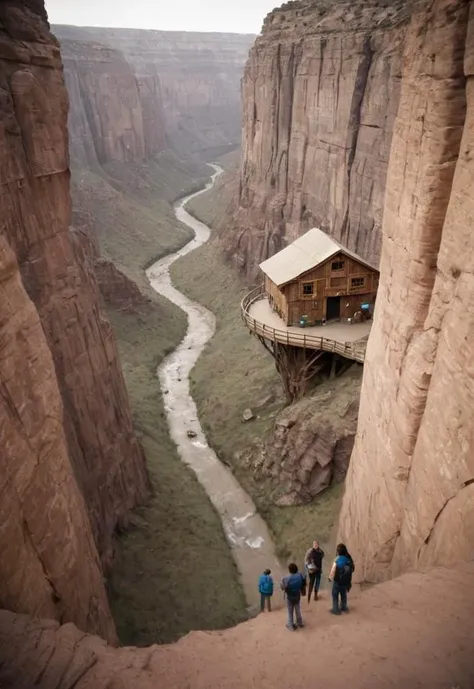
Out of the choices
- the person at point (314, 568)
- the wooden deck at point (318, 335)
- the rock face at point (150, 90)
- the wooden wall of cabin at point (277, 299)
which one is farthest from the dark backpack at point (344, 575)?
the rock face at point (150, 90)

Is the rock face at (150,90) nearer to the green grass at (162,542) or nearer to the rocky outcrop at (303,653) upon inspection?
the green grass at (162,542)

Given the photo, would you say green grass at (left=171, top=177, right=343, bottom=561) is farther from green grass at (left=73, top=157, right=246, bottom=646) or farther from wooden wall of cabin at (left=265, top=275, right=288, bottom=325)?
wooden wall of cabin at (left=265, top=275, right=288, bottom=325)

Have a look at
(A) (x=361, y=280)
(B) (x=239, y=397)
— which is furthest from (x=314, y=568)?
A: (B) (x=239, y=397)

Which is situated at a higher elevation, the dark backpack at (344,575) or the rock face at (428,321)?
the rock face at (428,321)

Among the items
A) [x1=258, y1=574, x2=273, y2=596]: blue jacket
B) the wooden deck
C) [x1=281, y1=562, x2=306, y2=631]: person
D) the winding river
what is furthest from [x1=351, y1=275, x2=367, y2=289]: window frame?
[x1=281, y1=562, x2=306, y2=631]: person

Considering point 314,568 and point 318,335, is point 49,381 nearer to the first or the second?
point 314,568

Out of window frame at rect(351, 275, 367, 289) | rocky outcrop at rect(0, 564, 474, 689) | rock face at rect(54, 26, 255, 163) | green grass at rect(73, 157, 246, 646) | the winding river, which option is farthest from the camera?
rock face at rect(54, 26, 255, 163)
